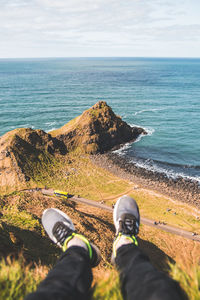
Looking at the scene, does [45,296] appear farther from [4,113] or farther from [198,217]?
[4,113]

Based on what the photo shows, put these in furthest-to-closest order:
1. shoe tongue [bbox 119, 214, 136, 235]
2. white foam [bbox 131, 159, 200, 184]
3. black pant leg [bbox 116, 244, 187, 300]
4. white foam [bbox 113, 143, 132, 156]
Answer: white foam [bbox 113, 143, 132, 156]
white foam [bbox 131, 159, 200, 184]
shoe tongue [bbox 119, 214, 136, 235]
black pant leg [bbox 116, 244, 187, 300]

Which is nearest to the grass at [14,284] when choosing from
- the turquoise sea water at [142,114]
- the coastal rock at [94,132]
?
the turquoise sea water at [142,114]

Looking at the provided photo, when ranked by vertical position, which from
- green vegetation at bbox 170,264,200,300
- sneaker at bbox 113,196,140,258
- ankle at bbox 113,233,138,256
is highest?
green vegetation at bbox 170,264,200,300

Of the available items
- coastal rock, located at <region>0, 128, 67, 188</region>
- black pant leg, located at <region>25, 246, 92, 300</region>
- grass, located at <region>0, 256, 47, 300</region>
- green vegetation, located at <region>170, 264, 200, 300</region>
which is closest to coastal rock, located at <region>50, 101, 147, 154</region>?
coastal rock, located at <region>0, 128, 67, 188</region>

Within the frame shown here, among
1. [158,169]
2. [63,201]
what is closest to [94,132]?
[158,169]

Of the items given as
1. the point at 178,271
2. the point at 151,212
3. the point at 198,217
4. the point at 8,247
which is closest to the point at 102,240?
the point at 8,247

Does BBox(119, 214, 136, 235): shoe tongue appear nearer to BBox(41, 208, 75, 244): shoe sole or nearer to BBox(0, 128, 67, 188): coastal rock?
BBox(41, 208, 75, 244): shoe sole

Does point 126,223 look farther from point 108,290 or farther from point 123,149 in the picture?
point 123,149
